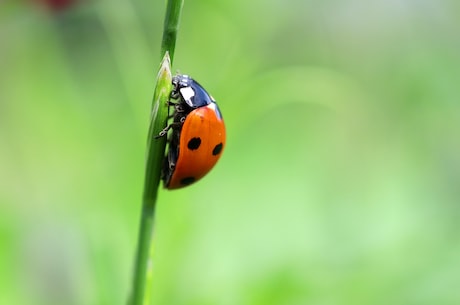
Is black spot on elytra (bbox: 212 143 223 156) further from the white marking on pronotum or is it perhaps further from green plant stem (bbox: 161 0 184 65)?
green plant stem (bbox: 161 0 184 65)

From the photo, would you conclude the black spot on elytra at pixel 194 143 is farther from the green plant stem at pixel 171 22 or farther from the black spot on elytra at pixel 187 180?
the green plant stem at pixel 171 22

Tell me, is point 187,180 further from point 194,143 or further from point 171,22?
point 171,22

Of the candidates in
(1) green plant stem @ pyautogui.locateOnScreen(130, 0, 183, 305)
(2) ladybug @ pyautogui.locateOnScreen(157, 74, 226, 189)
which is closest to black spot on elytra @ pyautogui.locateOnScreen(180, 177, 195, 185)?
(2) ladybug @ pyautogui.locateOnScreen(157, 74, 226, 189)

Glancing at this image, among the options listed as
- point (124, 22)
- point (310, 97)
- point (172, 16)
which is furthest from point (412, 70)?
point (172, 16)

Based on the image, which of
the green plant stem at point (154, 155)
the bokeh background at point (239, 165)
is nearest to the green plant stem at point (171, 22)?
the green plant stem at point (154, 155)

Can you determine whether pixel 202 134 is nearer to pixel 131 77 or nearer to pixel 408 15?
pixel 131 77

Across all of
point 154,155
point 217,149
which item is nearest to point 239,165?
point 217,149
